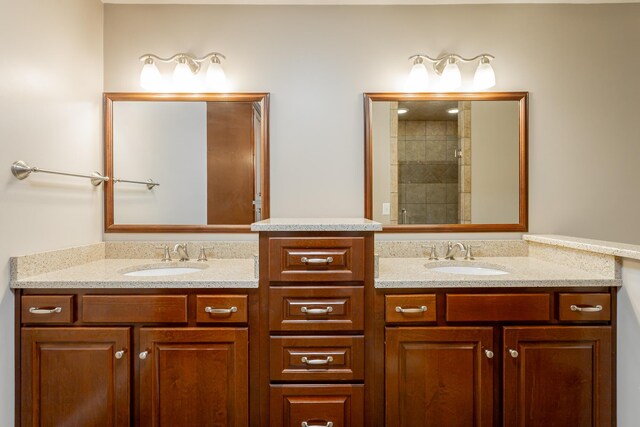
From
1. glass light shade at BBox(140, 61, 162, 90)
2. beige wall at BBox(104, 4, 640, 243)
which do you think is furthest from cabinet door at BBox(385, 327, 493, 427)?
glass light shade at BBox(140, 61, 162, 90)

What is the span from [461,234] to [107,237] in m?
2.02

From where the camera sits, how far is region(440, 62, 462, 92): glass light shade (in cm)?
191

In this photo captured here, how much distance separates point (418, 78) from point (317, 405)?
1.70 m

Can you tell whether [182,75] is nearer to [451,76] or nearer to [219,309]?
[219,309]

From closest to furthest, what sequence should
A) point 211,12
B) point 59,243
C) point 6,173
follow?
1. point 6,173
2. point 59,243
3. point 211,12

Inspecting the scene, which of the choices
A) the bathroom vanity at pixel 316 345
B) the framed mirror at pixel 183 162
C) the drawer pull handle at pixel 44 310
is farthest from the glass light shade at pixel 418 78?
the drawer pull handle at pixel 44 310

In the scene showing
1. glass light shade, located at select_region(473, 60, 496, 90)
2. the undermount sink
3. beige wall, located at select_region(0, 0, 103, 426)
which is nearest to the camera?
beige wall, located at select_region(0, 0, 103, 426)

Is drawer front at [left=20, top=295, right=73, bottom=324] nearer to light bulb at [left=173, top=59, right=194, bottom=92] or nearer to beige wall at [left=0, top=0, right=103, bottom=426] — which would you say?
beige wall at [left=0, top=0, right=103, bottom=426]

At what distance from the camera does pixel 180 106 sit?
197 cm

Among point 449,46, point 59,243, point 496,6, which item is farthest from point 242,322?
point 496,6

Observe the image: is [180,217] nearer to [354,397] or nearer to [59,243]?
[59,243]

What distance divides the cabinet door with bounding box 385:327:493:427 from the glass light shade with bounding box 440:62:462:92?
4.21ft

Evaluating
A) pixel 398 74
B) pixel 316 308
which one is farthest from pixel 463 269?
pixel 398 74

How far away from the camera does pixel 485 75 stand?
191 cm
